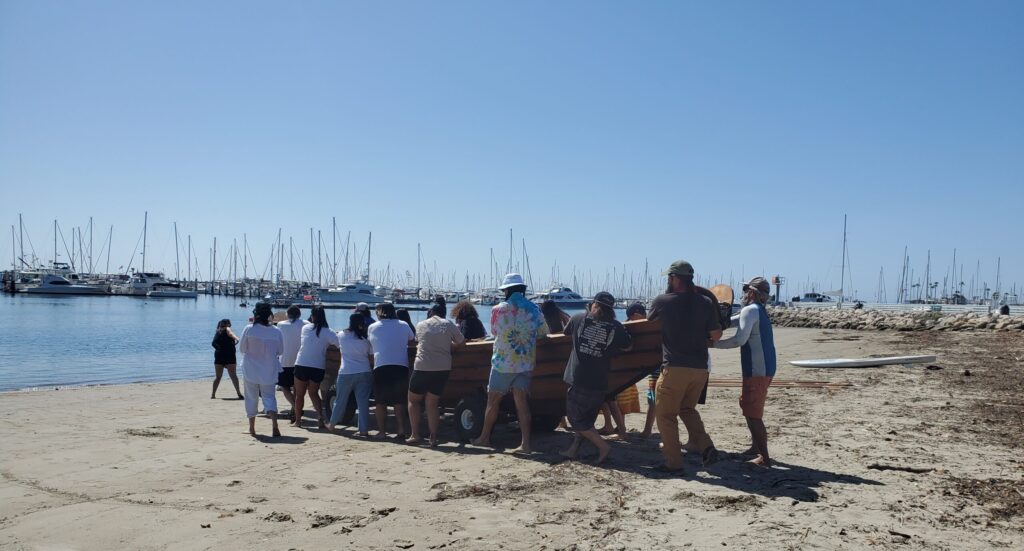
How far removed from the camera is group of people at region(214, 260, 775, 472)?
6605 mm

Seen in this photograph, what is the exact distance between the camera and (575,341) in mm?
7238

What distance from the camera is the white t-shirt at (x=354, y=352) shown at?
9.23 metres

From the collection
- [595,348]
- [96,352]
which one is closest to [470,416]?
[595,348]

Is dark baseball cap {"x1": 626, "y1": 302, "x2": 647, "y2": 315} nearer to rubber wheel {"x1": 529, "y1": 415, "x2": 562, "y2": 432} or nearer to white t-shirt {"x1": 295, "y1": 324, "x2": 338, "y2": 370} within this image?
rubber wheel {"x1": 529, "y1": 415, "x2": 562, "y2": 432}

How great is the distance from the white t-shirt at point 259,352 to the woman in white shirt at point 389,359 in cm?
124

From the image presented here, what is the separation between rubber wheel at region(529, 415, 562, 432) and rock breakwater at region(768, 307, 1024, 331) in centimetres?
3002

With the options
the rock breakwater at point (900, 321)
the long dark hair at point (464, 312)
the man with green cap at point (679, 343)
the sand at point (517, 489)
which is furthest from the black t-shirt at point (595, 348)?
the rock breakwater at point (900, 321)

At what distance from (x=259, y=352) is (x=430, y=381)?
91.4 inches

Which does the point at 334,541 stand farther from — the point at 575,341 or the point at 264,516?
the point at 575,341

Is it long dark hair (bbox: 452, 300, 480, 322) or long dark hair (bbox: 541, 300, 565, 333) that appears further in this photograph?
long dark hair (bbox: 452, 300, 480, 322)

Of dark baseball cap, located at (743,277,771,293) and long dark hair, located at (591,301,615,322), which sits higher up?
dark baseball cap, located at (743,277,771,293)

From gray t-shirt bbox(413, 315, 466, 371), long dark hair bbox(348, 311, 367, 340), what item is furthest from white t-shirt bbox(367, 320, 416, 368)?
gray t-shirt bbox(413, 315, 466, 371)

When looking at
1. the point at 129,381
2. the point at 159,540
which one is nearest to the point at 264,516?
the point at 159,540

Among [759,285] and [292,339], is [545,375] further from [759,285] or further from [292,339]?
[292,339]
